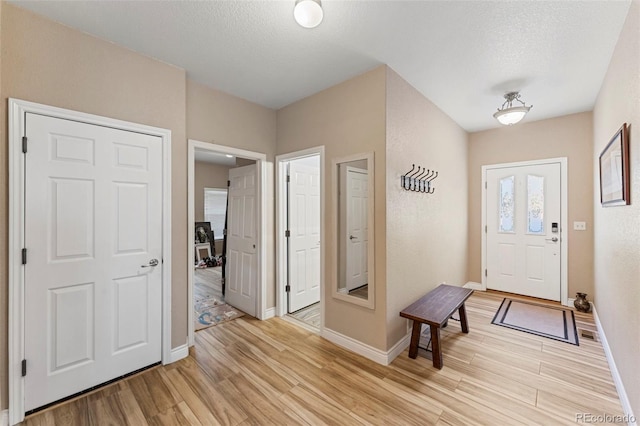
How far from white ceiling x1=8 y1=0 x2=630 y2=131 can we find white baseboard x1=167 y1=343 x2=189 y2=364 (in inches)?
104

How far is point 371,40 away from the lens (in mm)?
2068

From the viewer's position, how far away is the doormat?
327 cm

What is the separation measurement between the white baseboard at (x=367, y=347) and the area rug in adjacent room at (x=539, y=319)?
1516mm

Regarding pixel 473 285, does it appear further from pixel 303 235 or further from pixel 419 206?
pixel 303 235

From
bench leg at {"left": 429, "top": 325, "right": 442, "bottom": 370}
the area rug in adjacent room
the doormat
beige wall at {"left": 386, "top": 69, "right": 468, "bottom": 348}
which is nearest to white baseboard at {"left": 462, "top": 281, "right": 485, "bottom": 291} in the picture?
beige wall at {"left": 386, "top": 69, "right": 468, "bottom": 348}

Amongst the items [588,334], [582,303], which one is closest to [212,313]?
[588,334]

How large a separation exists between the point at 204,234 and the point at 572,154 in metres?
7.51

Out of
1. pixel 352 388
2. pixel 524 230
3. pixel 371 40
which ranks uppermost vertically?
pixel 371 40

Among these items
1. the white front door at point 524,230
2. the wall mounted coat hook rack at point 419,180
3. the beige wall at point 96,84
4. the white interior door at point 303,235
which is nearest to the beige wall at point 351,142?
the wall mounted coat hook rack at point 419,180

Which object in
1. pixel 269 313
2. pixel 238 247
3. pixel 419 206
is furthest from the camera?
pixel 238 247

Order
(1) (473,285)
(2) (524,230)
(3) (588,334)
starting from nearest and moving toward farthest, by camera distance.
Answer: (3) (588,334), (2) (524,230), (1) (473,285)

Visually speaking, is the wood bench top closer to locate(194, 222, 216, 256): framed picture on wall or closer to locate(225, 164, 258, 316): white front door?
locate(225, 164, 258, 316): white front door

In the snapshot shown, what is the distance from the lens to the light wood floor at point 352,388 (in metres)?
1.79

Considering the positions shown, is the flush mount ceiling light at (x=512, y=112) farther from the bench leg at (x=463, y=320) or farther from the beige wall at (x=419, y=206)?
the bench leg at (x=463, y=320)
